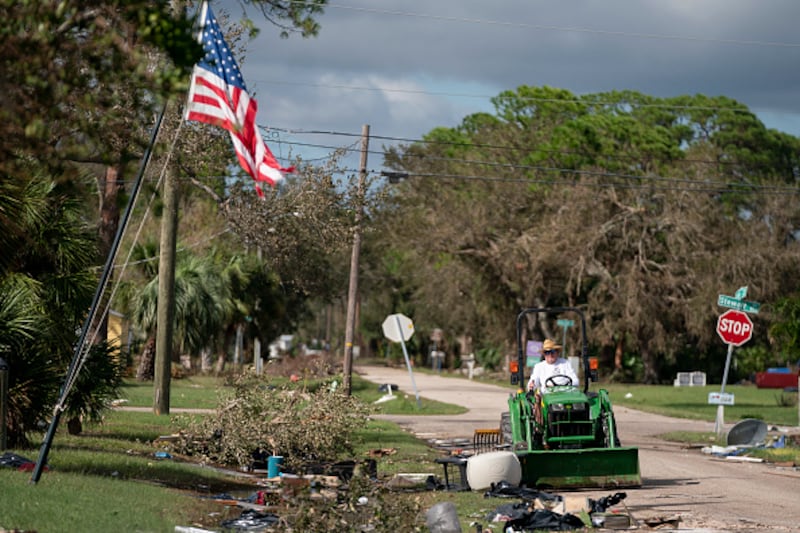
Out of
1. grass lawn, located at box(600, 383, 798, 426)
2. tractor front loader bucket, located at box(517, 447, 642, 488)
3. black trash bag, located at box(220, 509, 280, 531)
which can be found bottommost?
black trash bag, located at box(220, 509, 280, 531)

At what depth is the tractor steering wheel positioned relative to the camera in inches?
649

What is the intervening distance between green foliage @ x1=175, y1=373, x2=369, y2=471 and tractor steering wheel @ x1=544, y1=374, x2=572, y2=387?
9.51 feet

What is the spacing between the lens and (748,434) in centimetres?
2261

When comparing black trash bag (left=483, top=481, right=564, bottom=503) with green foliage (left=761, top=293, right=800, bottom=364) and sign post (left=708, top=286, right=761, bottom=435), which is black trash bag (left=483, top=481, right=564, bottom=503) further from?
green foliage (left=761, top=293, right=800, bottom=364)

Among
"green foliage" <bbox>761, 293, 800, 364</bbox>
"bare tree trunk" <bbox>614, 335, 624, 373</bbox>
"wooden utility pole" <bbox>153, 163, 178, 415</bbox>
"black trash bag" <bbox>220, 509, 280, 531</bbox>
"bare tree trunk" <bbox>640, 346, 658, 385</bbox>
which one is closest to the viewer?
"black trash bag" <bbox>220, 509, 280, 531</bbox>

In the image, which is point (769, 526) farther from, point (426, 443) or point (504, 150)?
point (504, 150)

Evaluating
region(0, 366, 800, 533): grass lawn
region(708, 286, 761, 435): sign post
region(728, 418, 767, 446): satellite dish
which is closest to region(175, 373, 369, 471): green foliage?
region(0, 366, 800, 533): grass lawn

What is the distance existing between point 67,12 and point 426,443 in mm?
16196

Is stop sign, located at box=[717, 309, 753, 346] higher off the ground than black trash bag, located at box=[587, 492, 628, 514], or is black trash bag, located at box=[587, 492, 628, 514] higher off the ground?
stop sign, located at box=[717, 309, 753, 346]

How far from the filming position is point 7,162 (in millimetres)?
8148

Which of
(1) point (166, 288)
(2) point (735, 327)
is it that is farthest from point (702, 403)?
(1) point (166, 288)

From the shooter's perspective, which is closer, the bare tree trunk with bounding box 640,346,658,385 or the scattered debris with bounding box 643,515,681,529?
the scattered debris with bounding box 643,515,681,529

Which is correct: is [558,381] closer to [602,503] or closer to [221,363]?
[602,503]

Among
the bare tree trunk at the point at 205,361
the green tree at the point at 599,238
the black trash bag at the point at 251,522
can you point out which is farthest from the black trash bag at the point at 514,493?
the bare tree trunk at the point at 205,361
